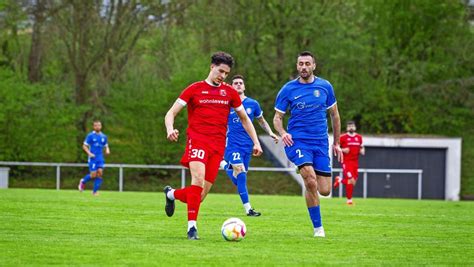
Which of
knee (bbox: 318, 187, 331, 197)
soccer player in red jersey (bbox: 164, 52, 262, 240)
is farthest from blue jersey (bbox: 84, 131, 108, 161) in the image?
soccer player in red jersey (bbox: 164, 52, 262, 240)

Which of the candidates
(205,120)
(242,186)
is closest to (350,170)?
(242,186)

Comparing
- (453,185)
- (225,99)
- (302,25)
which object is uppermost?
(302,25)

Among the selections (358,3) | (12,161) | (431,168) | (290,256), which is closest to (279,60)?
(358,3)

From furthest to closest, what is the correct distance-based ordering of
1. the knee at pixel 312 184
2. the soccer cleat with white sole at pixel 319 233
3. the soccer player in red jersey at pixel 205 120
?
the soccer cleat with white sole at pixel 319 233 < the knee at pixel 312 184 < the soccer player in red jersey at pixel 205 120

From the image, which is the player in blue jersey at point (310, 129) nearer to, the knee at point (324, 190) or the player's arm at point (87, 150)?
the knee at point (324, 190)

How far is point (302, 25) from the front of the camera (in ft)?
153

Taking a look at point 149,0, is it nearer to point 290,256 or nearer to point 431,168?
point 431,168

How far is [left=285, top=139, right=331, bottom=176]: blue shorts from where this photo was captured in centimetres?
1290

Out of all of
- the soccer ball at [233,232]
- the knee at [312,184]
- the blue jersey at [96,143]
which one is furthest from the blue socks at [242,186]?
the blue jersey at [96,143]

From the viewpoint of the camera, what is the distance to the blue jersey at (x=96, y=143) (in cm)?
2942

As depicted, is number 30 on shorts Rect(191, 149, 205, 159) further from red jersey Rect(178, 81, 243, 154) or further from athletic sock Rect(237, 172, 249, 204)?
athletic sock Rect(237, 172, 249, 204)

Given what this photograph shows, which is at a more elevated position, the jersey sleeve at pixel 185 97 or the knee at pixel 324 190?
the jersey sleeve at pixel 185 97

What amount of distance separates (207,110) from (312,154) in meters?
1.63

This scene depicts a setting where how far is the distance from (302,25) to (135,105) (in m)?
8.64
